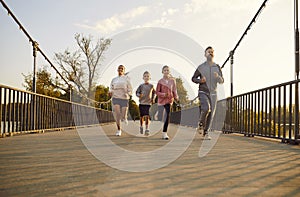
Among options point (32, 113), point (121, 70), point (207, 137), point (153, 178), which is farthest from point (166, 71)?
point (153, 178)

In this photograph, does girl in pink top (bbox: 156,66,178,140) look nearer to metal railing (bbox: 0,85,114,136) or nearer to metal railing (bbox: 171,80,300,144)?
metal railing (bbox: 171,80,300,144)

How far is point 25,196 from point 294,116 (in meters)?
4.54

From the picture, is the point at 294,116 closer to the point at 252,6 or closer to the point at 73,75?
the point at 252,6

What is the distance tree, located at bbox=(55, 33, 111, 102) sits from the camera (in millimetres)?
27203

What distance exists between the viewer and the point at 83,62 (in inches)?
1139

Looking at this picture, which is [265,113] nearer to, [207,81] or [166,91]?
[207,81]

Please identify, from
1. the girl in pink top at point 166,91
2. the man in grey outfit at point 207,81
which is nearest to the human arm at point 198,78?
the man in grey outfit at point 207,81

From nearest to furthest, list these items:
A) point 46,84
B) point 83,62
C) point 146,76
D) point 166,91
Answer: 1. point 166,91
2. point 146,76
3. point 83,62
4. point 46,84

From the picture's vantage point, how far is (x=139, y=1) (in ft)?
44.2

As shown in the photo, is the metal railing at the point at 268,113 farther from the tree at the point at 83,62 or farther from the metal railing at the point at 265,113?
the tree at the point at 83,62

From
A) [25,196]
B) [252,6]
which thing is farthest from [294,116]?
[252,6]

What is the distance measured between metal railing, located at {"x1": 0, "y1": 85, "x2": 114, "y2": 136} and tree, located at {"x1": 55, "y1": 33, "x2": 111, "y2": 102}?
13162 millimetres

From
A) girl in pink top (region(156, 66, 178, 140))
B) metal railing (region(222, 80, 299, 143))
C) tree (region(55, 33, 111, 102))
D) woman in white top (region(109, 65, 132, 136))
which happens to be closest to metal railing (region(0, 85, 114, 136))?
woman in white top (region(109, 65, 132, 136))

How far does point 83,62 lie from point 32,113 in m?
20.8
